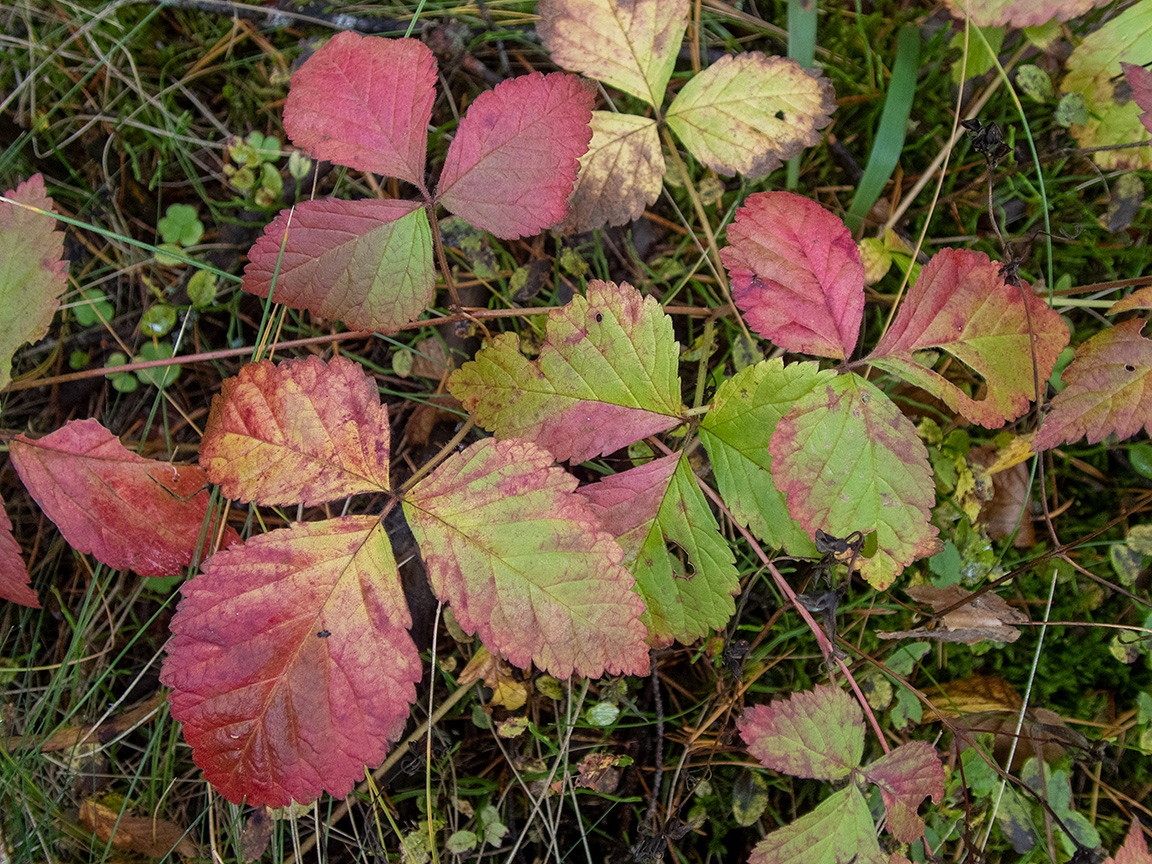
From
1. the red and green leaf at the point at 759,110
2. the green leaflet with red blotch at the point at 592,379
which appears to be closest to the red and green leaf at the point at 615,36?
the red and green leaf at the point at 759,110

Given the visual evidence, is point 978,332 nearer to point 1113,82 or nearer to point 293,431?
point 1113,82

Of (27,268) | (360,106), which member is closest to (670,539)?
(360,106)

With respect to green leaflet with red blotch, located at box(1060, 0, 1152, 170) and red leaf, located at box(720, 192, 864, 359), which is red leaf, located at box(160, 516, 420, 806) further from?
green leaflet with red blotch, located at box(1060, 0, 1152, 170)

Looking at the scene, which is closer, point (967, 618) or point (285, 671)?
point (285, 671)

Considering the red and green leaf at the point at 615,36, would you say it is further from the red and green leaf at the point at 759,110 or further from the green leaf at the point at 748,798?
the green leaf at the point at 748,798

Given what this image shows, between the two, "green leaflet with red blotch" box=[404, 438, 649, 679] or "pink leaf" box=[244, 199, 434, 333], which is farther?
"pink leaf" box=[244, 199, 434, 333]

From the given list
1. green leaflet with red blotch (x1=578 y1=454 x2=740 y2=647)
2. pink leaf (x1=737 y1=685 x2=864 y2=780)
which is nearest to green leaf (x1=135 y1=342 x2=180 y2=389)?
green leaflet with red blotch (x1=578 y1=454 x2=740 y2=647)
